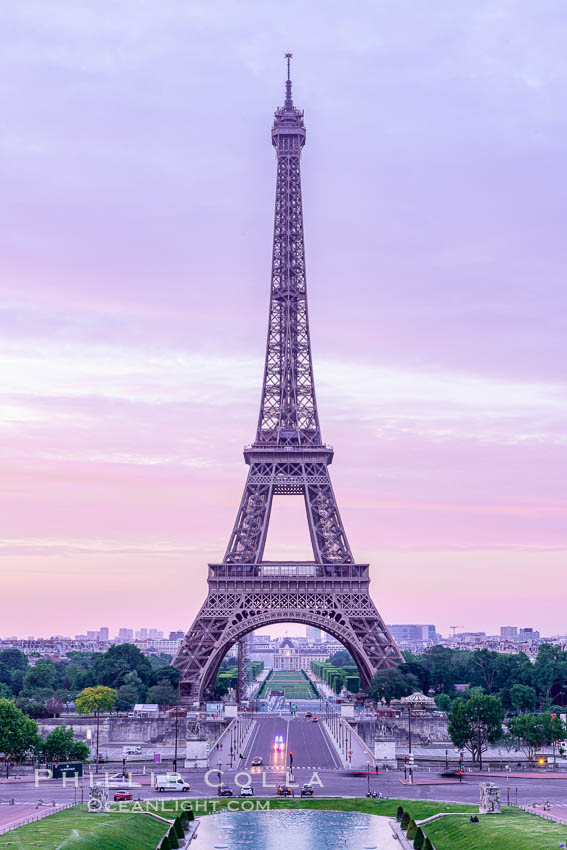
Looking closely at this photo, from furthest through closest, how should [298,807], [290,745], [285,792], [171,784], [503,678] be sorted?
[503,678] → [290,745] → [171,784] → [285,792] → [298,807]

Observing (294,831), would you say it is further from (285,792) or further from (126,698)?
(126,698)

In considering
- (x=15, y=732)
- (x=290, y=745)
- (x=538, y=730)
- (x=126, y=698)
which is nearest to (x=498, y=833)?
(x=538, y=730)

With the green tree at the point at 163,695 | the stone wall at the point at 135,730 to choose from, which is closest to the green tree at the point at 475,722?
the stone wall at the point at 135,730

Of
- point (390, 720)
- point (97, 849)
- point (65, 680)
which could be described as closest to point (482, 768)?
point (390, 720)

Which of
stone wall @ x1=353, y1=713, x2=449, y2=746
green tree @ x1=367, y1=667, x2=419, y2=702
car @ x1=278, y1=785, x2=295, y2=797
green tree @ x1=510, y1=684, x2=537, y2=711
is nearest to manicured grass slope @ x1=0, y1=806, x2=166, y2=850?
car @ x1=278, y1=785, x2=295, y2=797

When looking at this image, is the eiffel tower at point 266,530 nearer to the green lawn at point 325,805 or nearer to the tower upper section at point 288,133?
the tower upper section at point 288,133

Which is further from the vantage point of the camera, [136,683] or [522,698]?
[136,683]

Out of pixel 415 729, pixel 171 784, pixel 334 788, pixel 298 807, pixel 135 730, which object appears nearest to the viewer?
pixel 298 807

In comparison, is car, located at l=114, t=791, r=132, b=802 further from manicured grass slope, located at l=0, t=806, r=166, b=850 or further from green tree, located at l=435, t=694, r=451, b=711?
green tree, located at l=435, t=694, r=451, b=711
